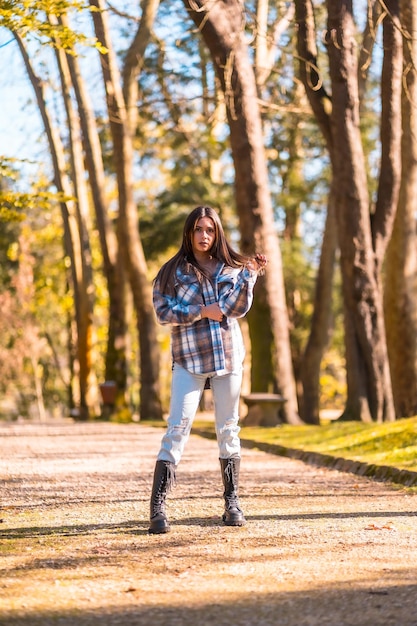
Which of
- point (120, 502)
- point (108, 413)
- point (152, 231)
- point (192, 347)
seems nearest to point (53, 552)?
point (192, 347)

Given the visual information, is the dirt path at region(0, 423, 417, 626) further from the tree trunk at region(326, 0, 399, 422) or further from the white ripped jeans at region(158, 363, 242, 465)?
Result: the tree trunk at region(326, 0, 399, 422)

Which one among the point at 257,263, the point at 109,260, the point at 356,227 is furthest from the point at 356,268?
the point at 109,260

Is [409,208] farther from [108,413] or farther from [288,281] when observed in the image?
[288,281]

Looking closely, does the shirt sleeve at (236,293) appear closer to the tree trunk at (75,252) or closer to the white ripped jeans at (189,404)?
the white ripped jeans at (189,404)

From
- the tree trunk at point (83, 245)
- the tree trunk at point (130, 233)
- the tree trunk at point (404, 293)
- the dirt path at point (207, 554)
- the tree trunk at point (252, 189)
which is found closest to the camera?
the dirt path at point (207, 554)

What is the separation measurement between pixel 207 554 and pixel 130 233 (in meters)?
20.3

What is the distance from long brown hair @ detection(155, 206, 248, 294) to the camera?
759 cm

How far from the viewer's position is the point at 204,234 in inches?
299

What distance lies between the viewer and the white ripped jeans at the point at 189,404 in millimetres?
7492

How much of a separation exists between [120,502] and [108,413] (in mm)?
18467

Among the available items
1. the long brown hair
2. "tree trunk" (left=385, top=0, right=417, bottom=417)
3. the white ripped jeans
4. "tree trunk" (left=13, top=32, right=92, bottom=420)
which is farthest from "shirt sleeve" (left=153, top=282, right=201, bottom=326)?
"tree trunk" (left=13, top=32, right=92, bottom=420)

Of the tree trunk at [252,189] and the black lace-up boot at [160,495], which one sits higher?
the tree trunk at [252,189]

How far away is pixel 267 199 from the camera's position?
19.3 m

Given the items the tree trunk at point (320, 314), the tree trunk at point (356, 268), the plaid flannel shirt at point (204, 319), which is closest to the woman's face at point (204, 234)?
the plaid flannel shirt at point (204, 319)
